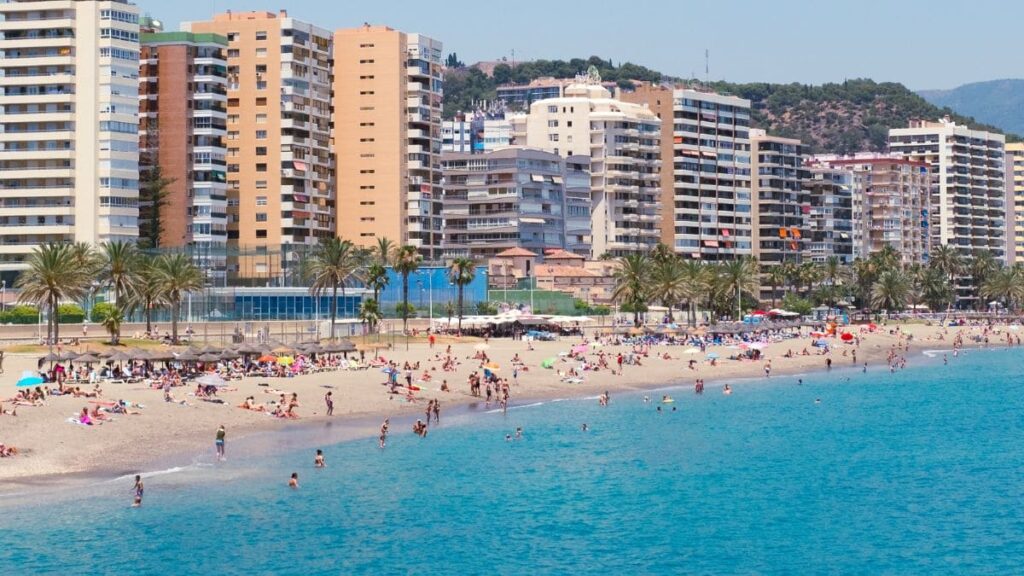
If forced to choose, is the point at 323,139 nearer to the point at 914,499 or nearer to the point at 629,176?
the point at 629,176

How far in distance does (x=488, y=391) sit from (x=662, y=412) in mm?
10194

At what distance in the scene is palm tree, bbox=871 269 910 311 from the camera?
190 metres

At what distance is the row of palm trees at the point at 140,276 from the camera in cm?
9238

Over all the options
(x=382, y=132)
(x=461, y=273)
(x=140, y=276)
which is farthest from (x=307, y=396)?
(x=382, y=132)

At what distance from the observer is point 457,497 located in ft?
176

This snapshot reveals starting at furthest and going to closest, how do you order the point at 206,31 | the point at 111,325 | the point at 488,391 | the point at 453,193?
the point at 453,193 < the point at 206,31 < the point at 111,325 < the point at 488,391

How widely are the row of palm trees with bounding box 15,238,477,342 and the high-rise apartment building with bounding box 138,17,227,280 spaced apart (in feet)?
48.4

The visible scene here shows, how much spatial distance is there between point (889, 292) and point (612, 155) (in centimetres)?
4063

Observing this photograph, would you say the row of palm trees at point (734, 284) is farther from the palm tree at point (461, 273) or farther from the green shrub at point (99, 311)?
the green shrub at point (99, 311)

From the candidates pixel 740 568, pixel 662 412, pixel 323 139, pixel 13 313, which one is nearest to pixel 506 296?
pixel 323 139

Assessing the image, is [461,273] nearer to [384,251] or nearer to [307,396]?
[384,251]

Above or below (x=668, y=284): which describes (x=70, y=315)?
below

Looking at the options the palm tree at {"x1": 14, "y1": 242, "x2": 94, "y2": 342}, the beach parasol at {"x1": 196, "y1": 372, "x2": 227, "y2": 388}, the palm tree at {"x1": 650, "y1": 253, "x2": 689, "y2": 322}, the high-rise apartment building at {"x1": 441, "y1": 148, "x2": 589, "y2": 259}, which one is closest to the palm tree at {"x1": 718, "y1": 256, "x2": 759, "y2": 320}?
the palm tree at {"x1": 650, "y1": 253, "x2": 689, "y2": 322}

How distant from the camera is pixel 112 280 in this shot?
101812 millimetres
